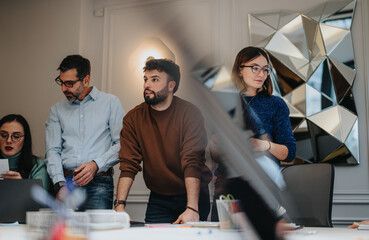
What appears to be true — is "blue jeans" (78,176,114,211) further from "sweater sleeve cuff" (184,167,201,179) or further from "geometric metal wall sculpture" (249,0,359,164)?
"sweater sleeve cuff" (184,167,201,179)

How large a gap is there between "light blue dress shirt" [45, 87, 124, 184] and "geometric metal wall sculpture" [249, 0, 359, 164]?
1.02 m

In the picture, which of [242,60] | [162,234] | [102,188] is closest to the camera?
[242,60]

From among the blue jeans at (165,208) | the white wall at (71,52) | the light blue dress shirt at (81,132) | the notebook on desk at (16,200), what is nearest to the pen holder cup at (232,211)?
the white wall at (71,52)

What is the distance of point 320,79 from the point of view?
7.63ft

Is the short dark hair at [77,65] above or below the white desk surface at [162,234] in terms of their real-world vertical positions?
above

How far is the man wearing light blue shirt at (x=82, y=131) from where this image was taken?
161cm

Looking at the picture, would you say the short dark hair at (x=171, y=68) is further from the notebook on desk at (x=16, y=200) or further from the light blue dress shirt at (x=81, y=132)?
the light blue dress shirt at (x=81, y=132)

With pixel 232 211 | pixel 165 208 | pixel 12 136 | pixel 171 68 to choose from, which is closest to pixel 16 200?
pixel 165 208

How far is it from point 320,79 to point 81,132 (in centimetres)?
134

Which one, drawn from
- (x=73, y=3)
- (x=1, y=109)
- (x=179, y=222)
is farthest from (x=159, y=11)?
(x=1, y=109)

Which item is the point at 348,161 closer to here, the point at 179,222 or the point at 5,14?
the point at 179,222

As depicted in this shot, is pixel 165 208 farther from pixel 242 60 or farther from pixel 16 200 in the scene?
Answer: pixel 242 60

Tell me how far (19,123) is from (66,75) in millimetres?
560

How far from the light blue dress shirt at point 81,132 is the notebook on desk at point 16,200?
62cm
